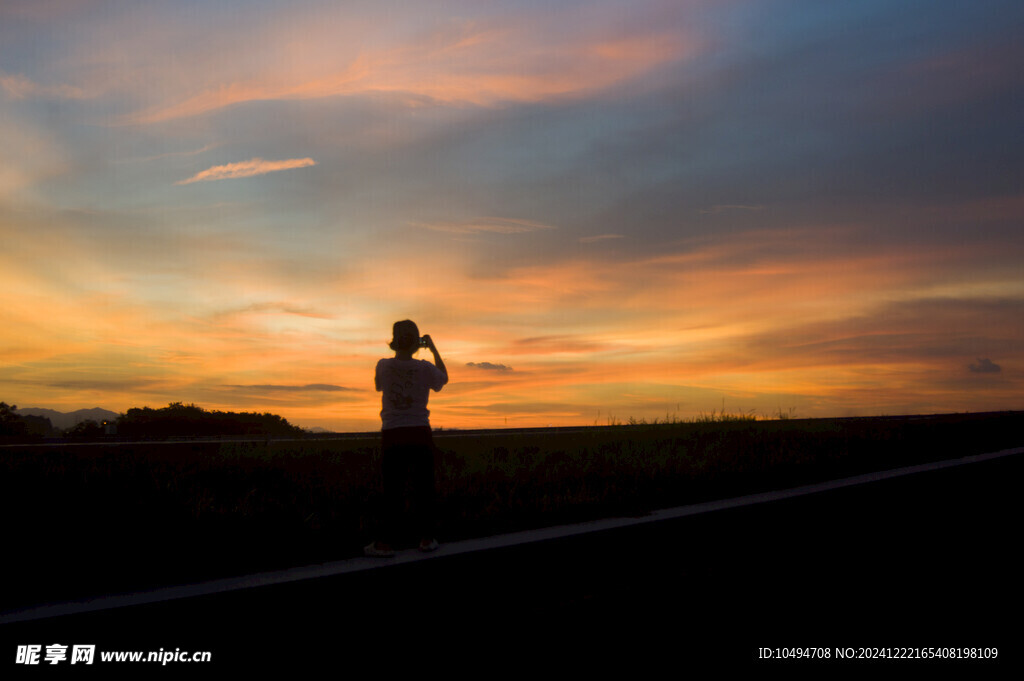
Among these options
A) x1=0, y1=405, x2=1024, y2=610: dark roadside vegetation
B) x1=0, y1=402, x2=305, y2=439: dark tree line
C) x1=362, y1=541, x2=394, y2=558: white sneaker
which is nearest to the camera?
x1=362, y1=541, x2=394, y2=558: white sneaker

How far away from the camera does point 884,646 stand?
168 inches

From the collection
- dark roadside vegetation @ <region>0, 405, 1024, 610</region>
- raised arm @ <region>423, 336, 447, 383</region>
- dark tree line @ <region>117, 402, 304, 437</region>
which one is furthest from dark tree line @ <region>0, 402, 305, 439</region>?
raised arm @ <region>423, 336, 447, 383</region>

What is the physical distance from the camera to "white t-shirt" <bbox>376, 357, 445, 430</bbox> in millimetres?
6027

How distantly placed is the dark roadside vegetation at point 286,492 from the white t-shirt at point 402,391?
1140 mm

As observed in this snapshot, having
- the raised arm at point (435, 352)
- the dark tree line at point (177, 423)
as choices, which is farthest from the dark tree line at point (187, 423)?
the raised arm at point (435, 352)

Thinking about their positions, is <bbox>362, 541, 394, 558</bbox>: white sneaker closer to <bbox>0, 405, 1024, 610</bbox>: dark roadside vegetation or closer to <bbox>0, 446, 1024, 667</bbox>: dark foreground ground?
<bbox>0, 446, 1024, 667</bbox>: dark foreground ground

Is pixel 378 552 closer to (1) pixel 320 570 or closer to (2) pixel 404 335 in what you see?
(1) pixel 320 570

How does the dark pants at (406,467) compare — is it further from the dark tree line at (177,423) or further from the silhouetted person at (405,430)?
the dark tree line at (177,423)

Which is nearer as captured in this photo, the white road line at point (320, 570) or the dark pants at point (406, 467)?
the white road line at point (320, 570)

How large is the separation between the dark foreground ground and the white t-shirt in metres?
1.31

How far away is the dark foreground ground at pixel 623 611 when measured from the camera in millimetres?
3947

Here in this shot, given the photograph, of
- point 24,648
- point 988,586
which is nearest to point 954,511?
point 988,586

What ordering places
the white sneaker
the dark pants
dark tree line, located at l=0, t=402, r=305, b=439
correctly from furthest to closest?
1. dark tree line, located at l=0, t=402, r=305, b=439
2. the dark pants
3. the white sneaker

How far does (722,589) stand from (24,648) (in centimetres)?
417
